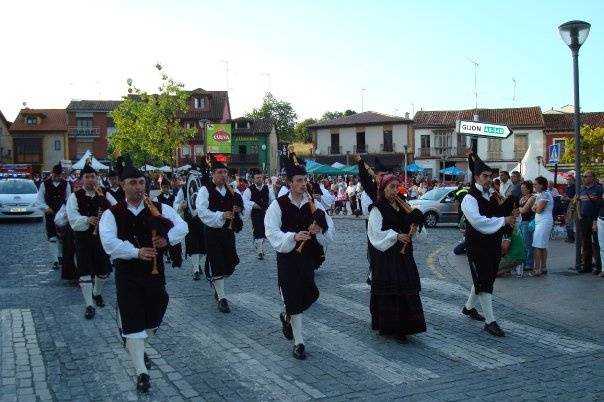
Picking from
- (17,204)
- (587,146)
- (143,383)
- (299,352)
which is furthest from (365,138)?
(143,383)

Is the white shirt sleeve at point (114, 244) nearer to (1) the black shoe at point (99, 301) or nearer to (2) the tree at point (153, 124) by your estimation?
(1) the black shoe at point (99, 301)

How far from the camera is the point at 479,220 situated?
7.53 m

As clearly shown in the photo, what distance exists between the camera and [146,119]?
157 ft

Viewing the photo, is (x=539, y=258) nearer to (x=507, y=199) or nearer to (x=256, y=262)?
(x=507, y=199)

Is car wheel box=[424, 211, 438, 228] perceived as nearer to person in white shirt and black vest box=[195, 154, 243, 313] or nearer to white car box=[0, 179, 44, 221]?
white car box=[0, 179, 44, 221]

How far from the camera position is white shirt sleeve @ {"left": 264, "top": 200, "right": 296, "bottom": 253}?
6629mm

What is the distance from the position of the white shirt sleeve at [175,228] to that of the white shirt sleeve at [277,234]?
3.23ft

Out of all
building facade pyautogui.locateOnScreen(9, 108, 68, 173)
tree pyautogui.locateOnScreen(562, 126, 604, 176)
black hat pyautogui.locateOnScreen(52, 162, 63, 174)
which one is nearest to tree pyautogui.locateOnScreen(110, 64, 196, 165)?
building facade pyautogui.locateOnScreen(9, 108, 68, 173)

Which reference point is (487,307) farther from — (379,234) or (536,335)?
(379,234)

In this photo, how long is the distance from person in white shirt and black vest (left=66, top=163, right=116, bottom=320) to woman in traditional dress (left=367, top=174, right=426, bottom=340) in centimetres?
400

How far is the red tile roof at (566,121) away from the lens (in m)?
59.0

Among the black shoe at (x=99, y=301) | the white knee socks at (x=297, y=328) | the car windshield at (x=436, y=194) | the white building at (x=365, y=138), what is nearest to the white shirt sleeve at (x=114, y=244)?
the white knee socks at (x=297, y=328)

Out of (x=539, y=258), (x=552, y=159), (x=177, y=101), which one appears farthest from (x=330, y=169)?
(x=539, y=258)

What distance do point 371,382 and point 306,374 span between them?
651 mm
